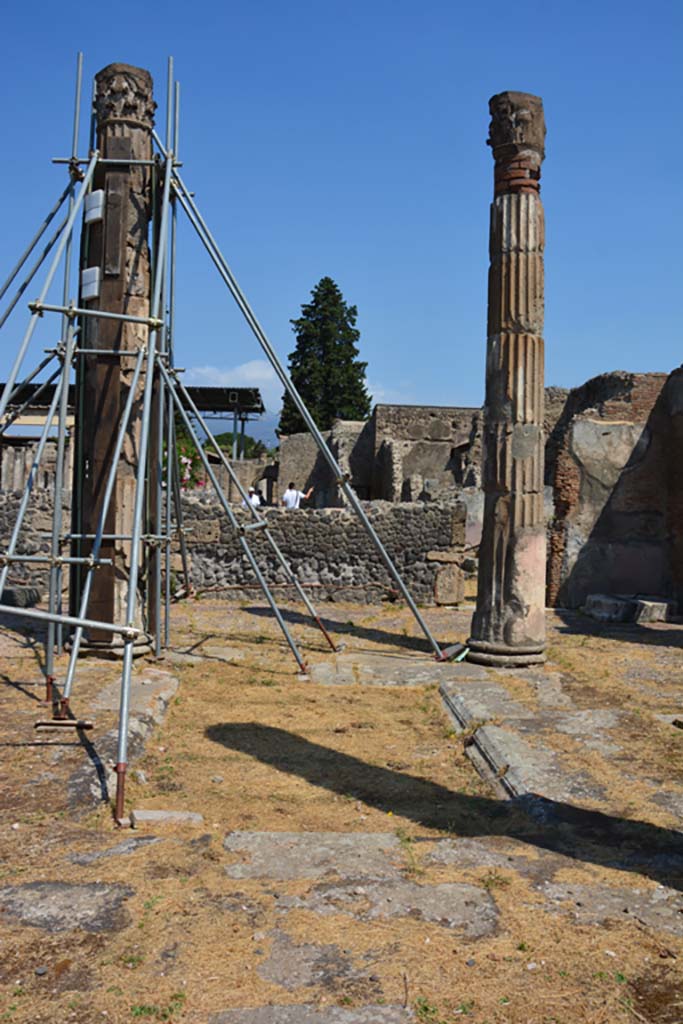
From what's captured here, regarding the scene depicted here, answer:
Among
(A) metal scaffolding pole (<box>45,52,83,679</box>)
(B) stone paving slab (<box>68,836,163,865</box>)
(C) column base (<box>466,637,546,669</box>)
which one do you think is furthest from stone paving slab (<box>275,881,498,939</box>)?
(C) column base (<box>466,637,546,669</box>)

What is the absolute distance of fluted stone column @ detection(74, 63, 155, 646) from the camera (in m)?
8.71

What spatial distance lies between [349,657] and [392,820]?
507 centimetres

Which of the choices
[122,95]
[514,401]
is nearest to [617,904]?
[514,401]

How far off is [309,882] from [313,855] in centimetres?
31

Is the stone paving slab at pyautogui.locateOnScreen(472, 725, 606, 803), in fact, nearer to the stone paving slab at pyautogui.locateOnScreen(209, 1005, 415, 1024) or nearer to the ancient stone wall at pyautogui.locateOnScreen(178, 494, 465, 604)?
the stone paving slab at pyautogui.locateOnScreen(209, 1005, 415, 1024)

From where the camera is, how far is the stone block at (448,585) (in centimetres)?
1470

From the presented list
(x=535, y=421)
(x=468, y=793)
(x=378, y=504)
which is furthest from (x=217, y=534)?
(x=468, y=793)

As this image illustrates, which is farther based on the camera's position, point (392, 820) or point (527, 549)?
point (527, 549)

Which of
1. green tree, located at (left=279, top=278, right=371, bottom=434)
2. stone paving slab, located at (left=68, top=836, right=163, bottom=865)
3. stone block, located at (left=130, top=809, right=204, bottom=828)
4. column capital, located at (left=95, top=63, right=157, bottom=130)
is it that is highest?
green tree, located at (left=279, top=278, right=371, bottom=434)

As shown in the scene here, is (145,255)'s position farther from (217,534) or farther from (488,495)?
(217,534)

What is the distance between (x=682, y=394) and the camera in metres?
14.2

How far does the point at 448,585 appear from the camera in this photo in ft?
48.4

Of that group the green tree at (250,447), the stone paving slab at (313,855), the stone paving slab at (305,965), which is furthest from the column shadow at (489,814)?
the green tree at (250,447)

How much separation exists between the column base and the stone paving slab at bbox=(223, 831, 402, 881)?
17.0ft
